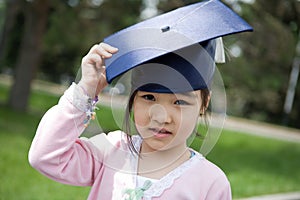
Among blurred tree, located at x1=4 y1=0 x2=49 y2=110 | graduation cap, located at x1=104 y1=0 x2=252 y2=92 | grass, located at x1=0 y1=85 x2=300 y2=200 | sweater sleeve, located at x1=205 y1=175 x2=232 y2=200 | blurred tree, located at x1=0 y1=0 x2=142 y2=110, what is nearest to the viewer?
graduation cap, located at x1=104 y1=0 x2=252 y2=92

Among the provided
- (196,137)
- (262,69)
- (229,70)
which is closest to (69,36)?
(229,70)

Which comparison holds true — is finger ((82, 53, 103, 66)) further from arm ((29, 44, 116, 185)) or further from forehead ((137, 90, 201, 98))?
forehead ((137, 90, 201, 98))

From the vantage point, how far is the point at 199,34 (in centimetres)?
151

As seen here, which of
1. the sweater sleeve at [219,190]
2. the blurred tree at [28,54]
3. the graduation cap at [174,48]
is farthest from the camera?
the blurred tree at [28,54]

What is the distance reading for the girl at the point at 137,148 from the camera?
61.3 inches

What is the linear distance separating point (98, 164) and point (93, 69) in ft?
1.13

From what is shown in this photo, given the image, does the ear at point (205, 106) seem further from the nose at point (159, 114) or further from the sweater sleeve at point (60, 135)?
the sweater sleeve at point (60, 135)

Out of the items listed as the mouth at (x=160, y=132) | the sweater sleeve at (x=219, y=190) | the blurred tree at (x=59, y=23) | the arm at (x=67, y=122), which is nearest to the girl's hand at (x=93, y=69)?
the arm at (x=67, y=122)

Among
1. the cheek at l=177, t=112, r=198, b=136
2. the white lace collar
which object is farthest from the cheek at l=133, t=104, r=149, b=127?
the white lace collar

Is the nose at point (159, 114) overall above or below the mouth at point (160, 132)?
above

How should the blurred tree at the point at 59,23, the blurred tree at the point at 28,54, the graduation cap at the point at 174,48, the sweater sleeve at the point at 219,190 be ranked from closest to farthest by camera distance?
the graduation cap at the point at 174,48, the sweater sleeve at the point at 219,190, the blurred tree at the point at 59,23, the blurred tree at the point at 28,54

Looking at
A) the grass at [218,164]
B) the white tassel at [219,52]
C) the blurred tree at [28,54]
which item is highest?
the white tassel at [219,52]

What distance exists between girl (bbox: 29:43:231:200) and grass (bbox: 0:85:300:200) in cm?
10

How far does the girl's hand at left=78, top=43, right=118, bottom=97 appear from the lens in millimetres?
1576
